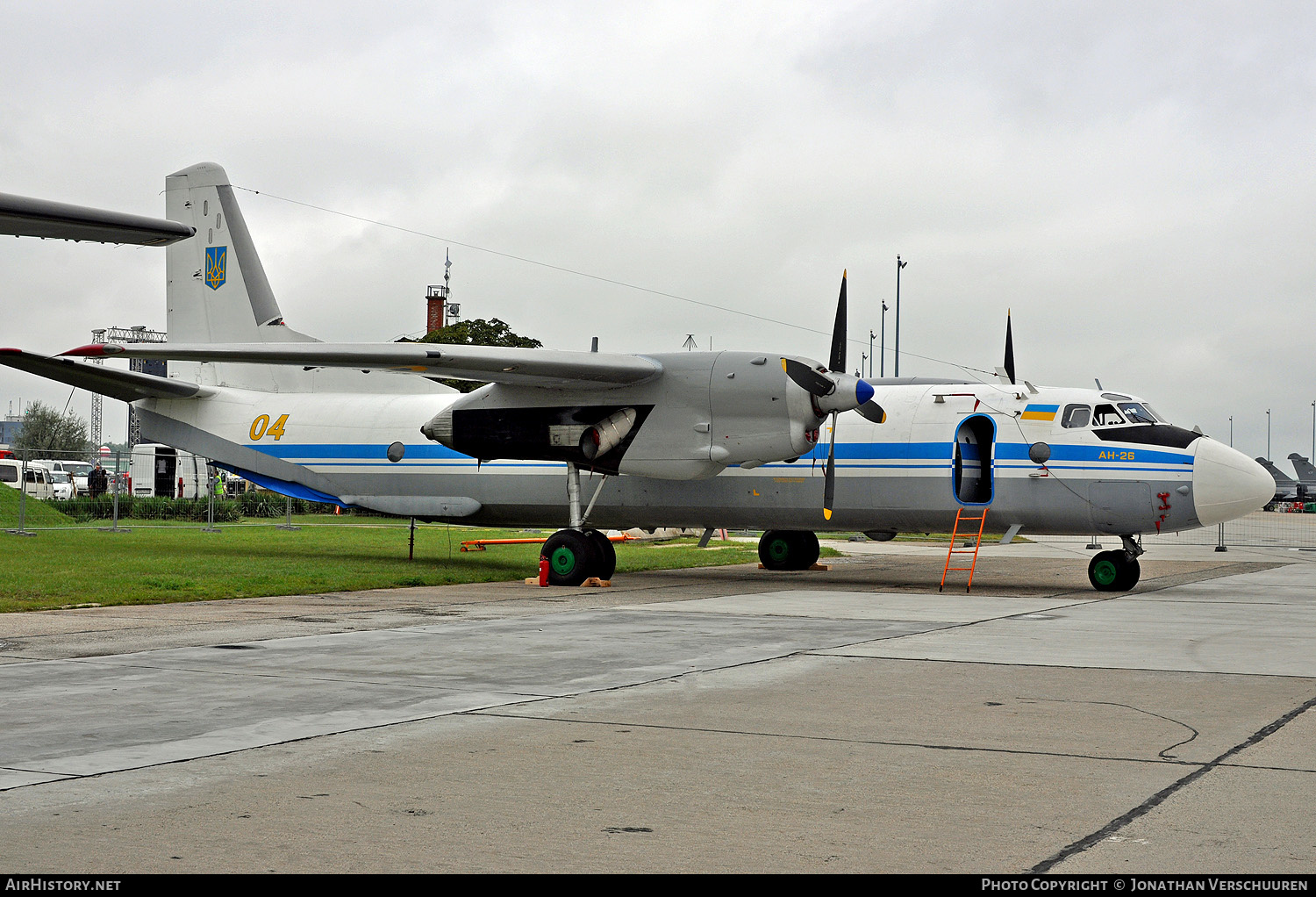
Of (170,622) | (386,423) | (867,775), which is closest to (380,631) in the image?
(170,622)

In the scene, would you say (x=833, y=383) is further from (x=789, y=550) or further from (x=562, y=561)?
(x=789, y=550)

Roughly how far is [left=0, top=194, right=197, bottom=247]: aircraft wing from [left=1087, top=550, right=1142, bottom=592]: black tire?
1655 centimetres

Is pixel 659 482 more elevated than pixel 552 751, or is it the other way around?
pixel 659 482

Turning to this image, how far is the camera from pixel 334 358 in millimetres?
16844

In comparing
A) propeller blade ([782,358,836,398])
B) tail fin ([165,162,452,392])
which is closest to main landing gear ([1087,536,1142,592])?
propeller blade ([782,358,836,398])

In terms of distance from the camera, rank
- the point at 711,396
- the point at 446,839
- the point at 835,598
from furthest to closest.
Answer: the point at 711,396, the point at 835,598, the point at 446,839

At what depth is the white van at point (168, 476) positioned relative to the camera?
157ft

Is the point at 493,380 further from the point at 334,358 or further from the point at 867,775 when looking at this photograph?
the point at 867,775

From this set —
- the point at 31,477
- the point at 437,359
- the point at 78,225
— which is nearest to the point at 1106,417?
the point at 437,359

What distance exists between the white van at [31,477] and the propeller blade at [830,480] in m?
48.2

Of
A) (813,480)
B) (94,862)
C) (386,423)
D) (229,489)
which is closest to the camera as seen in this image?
(94,862)

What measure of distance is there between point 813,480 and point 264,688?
12.7 m

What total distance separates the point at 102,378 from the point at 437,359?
7.99 m

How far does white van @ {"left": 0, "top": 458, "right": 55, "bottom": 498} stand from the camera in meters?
57.9
